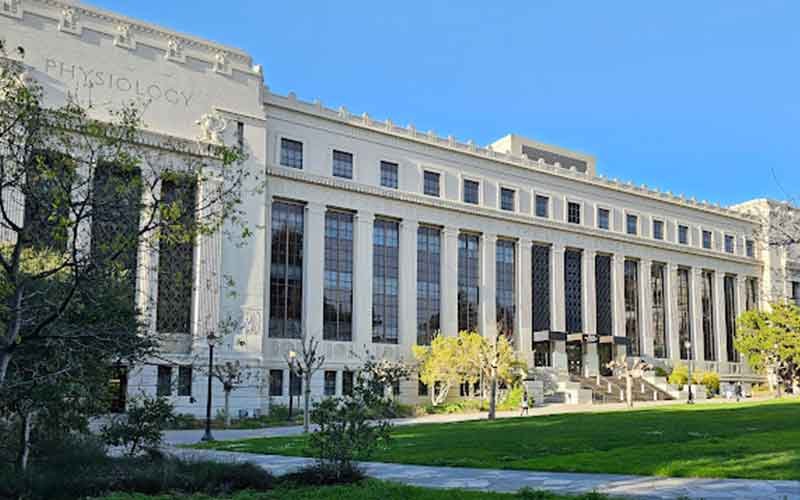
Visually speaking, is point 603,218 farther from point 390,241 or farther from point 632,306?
point 390,241

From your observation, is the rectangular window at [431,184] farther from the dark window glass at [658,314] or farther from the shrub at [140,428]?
the shrub at [140,428]

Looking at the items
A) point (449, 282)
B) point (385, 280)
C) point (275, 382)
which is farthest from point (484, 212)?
point (275, 382)

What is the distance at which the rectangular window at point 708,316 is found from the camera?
72125 mm

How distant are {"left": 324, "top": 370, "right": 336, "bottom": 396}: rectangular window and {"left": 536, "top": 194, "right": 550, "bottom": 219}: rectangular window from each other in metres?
22.9

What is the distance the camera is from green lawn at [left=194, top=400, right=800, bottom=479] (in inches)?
582

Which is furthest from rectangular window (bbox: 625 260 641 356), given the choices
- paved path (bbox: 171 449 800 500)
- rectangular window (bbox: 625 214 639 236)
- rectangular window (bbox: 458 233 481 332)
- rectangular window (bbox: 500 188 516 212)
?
paved path (bbox: 171 449 800 500)

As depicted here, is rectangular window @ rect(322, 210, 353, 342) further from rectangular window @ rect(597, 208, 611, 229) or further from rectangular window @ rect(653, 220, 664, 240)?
rectangular window @ rect(653, 220, 664, 240)

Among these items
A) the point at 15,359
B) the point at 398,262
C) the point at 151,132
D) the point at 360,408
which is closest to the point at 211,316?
the point at 151,132

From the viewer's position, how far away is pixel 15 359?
16.6 metres

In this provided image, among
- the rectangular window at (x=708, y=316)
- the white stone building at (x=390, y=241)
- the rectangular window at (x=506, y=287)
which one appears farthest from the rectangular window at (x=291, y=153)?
the rectangular window at (x=708, y=316)

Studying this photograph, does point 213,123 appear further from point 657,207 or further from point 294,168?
point 657,207

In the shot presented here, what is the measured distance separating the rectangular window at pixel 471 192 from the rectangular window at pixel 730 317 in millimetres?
31994

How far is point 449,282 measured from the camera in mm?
55562

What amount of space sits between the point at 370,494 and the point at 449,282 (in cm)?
4344
